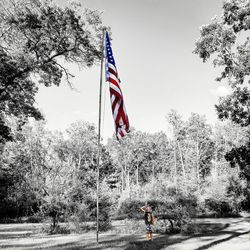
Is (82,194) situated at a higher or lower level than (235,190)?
lower

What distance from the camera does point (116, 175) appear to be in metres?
62.5

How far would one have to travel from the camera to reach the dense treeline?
1905cm

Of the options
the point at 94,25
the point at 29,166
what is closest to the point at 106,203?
the point at 94,25

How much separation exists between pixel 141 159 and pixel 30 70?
61780 mm

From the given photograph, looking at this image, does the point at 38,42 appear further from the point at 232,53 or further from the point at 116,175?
the point at 116,175

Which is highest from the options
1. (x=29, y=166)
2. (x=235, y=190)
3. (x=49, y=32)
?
(x=29, y=166)

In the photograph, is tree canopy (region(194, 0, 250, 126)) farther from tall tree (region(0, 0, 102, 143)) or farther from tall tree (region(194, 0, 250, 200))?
tall tree (region(0, 0, 102, 143))

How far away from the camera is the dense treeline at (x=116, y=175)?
19047mm

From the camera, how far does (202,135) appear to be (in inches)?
2579

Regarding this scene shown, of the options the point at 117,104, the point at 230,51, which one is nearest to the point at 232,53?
the point at 230,51

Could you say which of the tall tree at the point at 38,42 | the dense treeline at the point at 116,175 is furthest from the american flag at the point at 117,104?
the dense treeline at the point at 116,175

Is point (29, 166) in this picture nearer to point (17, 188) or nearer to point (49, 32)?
point (17, 188)

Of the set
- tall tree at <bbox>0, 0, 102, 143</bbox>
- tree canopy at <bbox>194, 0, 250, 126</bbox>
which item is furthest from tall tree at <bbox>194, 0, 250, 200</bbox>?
tall tree at <bbox>0, 0, 102, 143</bbox>

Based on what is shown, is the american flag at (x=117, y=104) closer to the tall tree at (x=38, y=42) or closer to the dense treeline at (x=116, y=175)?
the tall tree at (x=38, y=42)
